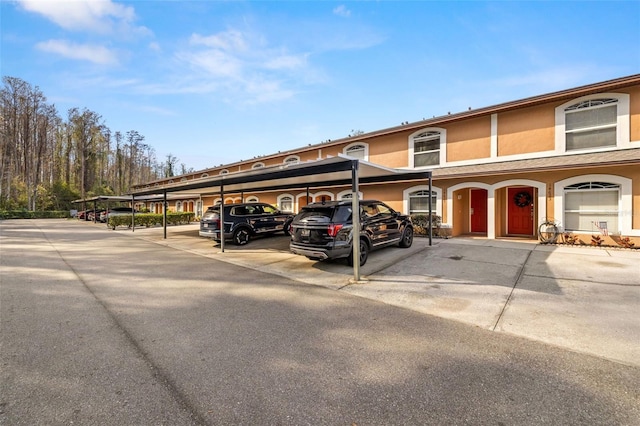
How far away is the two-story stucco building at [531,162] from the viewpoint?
30.0 feet

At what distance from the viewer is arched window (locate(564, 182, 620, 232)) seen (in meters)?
9.32

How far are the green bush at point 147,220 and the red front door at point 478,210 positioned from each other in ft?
73.9

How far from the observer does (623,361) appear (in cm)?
305

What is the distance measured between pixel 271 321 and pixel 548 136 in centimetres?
1214

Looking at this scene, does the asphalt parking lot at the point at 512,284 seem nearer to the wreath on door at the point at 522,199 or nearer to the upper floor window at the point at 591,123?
the wreath on door at the point at 522,199

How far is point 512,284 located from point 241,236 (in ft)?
31.6

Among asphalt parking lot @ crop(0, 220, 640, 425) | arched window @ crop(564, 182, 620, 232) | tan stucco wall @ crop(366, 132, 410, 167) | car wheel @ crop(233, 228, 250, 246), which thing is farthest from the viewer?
tan stucco wall @ crop(366, 132, 410, 167)

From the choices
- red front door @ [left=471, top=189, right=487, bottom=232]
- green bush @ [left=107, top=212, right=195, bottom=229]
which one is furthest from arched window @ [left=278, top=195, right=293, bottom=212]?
red front door @ [left=471, top=189, right=487, bottom=232]

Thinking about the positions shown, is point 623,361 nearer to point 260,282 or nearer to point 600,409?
point 600,409

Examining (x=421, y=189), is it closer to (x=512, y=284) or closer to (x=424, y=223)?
(x=424, y=223)

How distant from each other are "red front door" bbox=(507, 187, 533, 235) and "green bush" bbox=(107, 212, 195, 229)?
2401 centimetres

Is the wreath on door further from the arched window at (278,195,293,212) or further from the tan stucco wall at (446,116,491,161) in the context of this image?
the arched window at (278,195,293,212)

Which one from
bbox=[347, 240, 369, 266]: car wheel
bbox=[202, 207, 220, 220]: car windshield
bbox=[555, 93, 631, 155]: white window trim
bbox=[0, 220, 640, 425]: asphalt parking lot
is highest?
bbox=[555, 93, 631, 155]: white window trim

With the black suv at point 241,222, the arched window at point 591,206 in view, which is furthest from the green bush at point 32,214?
the arched window at point 591,206
